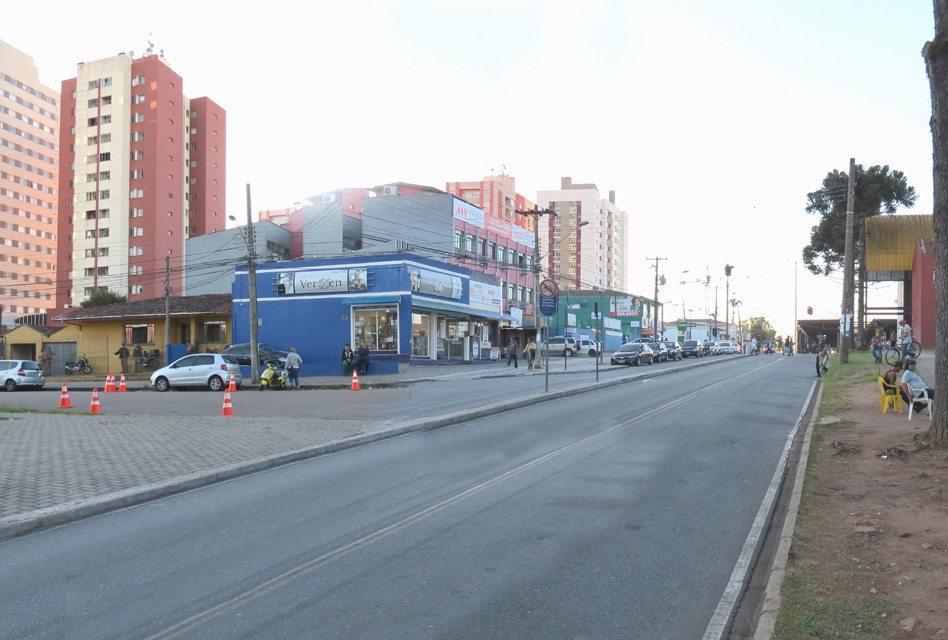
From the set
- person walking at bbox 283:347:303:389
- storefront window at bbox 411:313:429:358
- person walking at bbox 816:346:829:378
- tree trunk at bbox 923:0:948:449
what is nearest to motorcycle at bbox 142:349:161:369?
storefront window at bbox 411:313:429:358

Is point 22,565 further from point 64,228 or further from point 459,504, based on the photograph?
point 64,228

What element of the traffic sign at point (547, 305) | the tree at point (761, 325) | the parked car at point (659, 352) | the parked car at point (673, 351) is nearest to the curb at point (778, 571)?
the traffic sign at point (547, 305)

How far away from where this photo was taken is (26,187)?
9869 centimetres

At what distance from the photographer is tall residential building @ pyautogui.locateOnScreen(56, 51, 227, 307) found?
78625 millimetres

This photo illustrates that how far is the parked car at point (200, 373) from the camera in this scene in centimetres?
2881

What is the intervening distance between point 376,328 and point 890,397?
27959mm

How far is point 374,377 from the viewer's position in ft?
110

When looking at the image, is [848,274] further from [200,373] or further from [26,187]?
[26,187]

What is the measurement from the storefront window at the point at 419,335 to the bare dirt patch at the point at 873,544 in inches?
1177

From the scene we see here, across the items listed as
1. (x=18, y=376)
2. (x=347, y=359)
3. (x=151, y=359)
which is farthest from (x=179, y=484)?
(x=151, y=359)

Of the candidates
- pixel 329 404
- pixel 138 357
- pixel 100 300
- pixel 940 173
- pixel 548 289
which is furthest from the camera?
pixel 100 300

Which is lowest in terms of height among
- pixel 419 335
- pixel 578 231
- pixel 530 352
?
pixel 530 352

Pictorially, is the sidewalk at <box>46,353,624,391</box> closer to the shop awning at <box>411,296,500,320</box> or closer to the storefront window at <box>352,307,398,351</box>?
the storefront window at <box>352,307,398,351</box>

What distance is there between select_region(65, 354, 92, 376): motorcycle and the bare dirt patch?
154 feet
